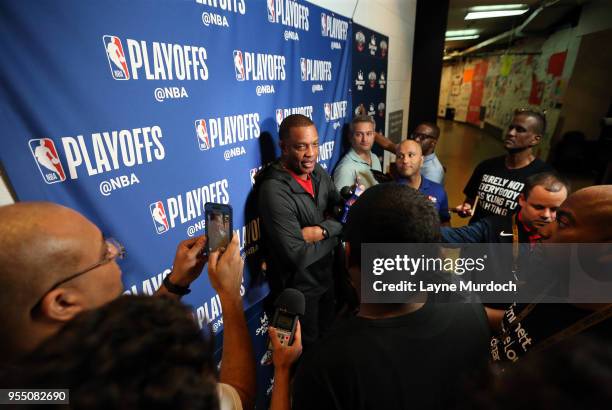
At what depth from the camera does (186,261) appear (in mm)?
1108

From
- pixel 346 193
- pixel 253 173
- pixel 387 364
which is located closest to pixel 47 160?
pixel 253 173

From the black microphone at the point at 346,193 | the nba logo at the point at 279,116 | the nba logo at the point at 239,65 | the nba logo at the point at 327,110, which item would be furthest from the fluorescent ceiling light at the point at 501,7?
the nba logo at the point at 239,65

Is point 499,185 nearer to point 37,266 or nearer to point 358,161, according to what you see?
point 358,161

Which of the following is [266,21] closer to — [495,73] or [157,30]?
[157,30]

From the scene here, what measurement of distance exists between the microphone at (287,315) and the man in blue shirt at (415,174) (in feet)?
4.94

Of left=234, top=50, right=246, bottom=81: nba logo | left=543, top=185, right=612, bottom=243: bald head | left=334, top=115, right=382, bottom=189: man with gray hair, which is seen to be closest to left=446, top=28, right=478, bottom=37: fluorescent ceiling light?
left=334, top=115, right=382, bottom=189: man with gray hair

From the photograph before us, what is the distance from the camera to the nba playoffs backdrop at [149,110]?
0.87m

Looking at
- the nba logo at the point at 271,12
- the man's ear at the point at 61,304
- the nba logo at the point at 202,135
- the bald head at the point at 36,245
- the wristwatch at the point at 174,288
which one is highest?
the nba logo at the point at 271,12

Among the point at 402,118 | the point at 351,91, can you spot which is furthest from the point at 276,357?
the point at 402,118

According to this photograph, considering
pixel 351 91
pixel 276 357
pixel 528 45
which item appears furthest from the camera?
pixel 528 45

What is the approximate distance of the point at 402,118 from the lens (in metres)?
4.84

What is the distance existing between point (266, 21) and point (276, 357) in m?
1.79

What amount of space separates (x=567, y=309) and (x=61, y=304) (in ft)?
4.57

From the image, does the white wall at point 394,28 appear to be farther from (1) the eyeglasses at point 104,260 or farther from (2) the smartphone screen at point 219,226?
(1) the eyeglasses at point 104,260
